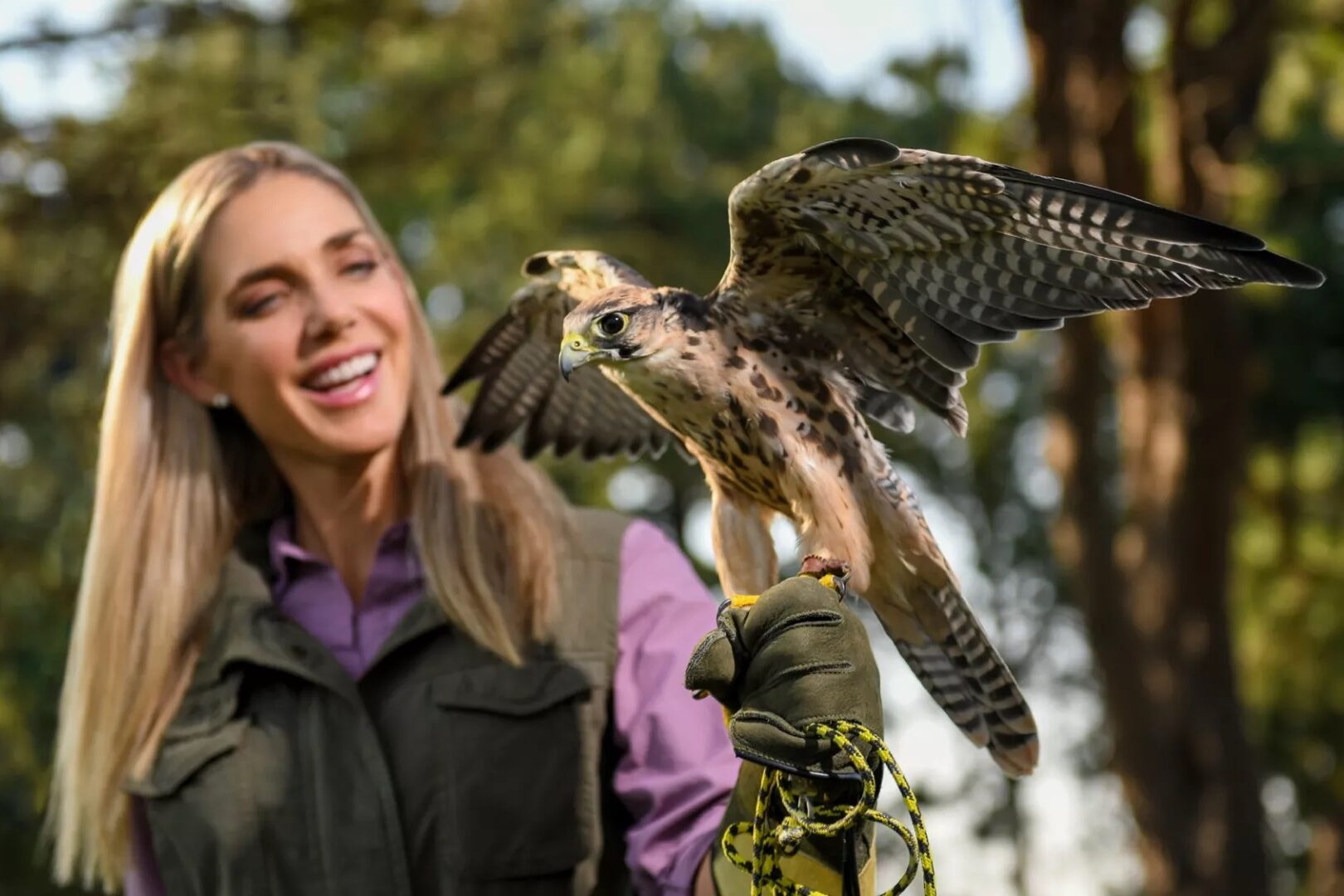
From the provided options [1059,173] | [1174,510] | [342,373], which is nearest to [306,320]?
[342,373]

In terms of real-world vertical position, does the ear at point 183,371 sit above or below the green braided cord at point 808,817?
above

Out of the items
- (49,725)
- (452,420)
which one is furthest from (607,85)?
(452,420)

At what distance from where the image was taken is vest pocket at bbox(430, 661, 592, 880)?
2.53 metres

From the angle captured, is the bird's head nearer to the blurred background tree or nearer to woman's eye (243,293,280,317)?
woman's eye (243,293,280,317)

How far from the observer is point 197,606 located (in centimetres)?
290

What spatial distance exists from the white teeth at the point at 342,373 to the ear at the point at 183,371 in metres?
0.35

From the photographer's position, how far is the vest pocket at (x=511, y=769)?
8.29 ft

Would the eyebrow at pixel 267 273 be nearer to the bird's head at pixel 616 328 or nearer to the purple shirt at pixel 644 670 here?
the purple shirt at pixel 644 670

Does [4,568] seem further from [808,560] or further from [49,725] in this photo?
[808,560]

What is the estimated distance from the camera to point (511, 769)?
2568 mm

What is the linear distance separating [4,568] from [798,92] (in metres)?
13.5

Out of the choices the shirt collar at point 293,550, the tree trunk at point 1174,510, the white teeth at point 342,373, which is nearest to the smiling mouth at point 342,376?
the white teeth at point 342,373

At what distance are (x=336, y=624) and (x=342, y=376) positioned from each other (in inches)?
18.2

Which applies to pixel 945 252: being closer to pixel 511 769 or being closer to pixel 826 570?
pixel 826 570
